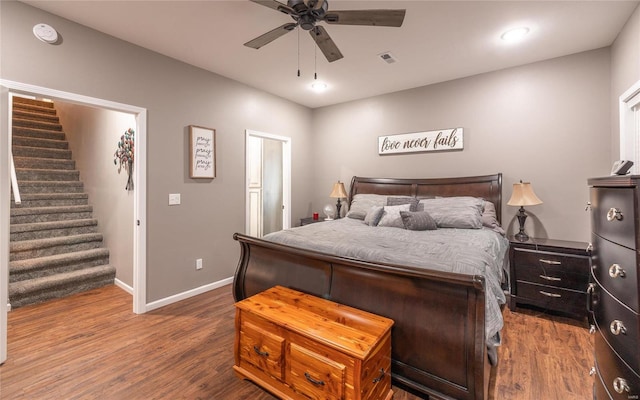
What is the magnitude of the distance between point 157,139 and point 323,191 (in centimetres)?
276

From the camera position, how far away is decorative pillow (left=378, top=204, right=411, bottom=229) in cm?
315

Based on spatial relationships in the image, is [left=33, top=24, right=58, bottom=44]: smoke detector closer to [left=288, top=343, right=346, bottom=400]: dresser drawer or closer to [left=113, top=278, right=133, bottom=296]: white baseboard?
[left=113, top=278, right=133, bottom=296]: white baseboard

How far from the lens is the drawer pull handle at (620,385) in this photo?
1.10 meters

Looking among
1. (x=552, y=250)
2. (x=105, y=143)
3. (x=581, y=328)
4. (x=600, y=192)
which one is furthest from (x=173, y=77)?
(x=581, y=328)

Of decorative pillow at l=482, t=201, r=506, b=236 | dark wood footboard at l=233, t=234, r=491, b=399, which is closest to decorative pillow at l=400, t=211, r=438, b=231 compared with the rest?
decorative pillow at l=482, t=201, r=506, b=236

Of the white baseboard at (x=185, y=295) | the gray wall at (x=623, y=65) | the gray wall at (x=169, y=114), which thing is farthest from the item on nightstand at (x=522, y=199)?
the white baseboard at (x=185, y=295)

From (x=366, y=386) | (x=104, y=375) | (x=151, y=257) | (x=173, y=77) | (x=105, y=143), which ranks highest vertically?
(x=173, y=77)

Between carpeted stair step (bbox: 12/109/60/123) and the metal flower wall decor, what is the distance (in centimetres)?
286

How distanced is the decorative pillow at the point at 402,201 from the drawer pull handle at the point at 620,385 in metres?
2.34

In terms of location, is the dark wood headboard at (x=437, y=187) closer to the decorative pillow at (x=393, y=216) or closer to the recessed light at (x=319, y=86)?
the decorative pillow at (x=393, y=216)

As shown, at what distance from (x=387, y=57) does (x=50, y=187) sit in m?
5.13

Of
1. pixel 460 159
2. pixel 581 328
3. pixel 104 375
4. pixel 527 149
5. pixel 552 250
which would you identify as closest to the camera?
pixel 104 375

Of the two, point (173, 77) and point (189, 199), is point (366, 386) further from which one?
point (173, 77)

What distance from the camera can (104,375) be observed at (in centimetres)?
195
